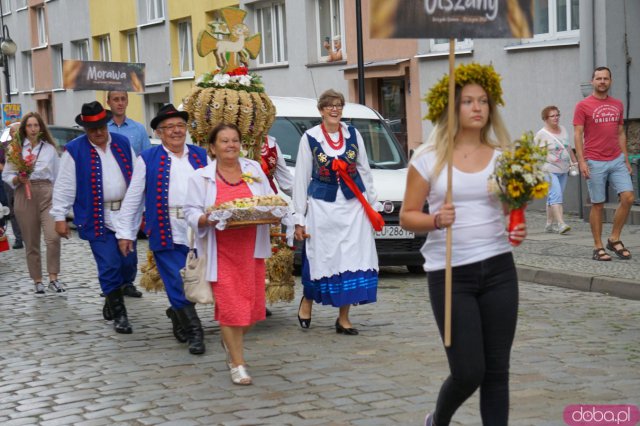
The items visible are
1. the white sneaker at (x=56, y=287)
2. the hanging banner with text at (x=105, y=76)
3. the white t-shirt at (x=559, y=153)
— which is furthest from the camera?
the white t-shirt at (x=559, y=153)

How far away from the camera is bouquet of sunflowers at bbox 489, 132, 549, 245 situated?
5.08 m

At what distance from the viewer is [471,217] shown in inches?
204

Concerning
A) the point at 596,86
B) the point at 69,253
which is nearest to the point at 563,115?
the point at 596,86

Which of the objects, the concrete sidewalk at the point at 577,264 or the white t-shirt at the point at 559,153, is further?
the white t-shirt at the point at 559,153

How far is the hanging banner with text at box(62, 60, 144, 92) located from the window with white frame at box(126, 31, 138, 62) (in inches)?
926

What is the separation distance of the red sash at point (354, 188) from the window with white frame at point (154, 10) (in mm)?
28007

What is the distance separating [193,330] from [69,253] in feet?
27.3

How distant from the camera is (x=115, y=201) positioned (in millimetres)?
9648

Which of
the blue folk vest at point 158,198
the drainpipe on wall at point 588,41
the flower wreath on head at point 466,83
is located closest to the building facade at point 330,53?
the drainpipe on wall at point 588,41

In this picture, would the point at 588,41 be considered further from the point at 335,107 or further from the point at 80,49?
the point at 80,49

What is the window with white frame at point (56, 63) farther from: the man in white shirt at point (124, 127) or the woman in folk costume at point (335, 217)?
the woman in folk costume at point (335, 217)

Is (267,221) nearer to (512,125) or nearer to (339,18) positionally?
(512,125)

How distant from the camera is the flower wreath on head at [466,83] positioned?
529 centimetres

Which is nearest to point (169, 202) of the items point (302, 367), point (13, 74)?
point (302, 367)
